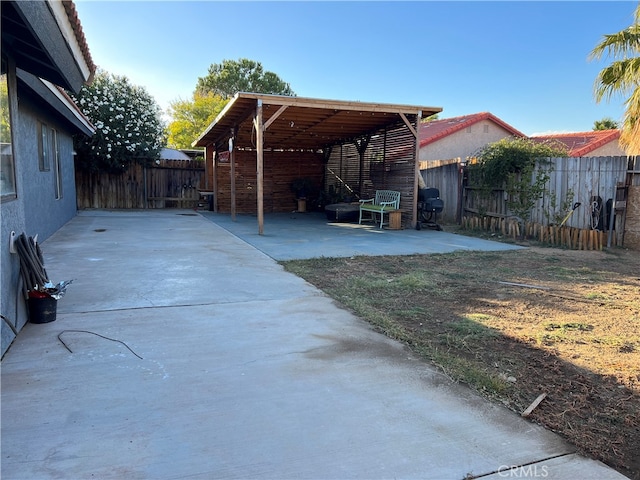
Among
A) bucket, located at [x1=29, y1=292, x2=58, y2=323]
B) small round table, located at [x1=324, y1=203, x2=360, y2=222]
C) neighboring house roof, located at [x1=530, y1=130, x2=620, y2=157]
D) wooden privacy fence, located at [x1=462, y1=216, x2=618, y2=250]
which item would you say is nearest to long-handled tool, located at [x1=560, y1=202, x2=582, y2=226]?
wooden privacy fence, located at [x1=462, y1=216, x2=618, y2=250]

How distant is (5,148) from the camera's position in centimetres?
353

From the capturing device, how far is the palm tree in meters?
7.98

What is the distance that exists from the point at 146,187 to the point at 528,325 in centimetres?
1676

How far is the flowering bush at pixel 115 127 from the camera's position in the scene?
637 inches

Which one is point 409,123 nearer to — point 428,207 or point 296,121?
point 428,207

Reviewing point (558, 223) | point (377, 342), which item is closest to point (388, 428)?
point (377, 342)

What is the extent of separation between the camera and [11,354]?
3127mm

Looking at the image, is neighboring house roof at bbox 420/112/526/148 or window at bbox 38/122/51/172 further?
neighboring house roof at bbox 420/112/526/148

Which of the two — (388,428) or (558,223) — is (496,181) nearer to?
(558,223)

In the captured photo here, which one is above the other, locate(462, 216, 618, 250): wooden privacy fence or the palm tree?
the palm tree

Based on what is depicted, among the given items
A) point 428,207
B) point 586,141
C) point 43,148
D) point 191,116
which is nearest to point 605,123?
point 586,141

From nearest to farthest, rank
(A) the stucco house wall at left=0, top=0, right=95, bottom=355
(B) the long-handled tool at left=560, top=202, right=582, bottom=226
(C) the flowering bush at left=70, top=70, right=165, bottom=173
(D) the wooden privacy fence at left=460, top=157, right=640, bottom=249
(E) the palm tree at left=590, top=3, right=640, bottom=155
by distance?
(A) the stucco house wall at left=0, top=0, right=95, bottom=355, (E) the palm tree at left=590, top=3, right=640, bottom=155, (D) the wooden privacy fence at left=460, top=157, right=640, bottom=249, (B) the long-handled tool at left=560, top=202, right=582, bottom=226, (C) the flowering bush at left=70, top=70, right=165, bottom=173

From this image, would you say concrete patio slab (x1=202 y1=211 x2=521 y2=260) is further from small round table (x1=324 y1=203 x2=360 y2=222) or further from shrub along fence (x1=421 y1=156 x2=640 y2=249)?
shrub along fence (x1=421 y1=156 x2=640 y2=249)

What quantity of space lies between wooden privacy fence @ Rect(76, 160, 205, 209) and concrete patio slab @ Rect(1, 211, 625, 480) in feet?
46.2
